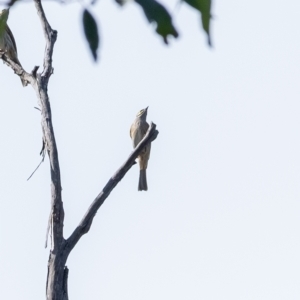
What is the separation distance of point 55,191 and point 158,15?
3090mm

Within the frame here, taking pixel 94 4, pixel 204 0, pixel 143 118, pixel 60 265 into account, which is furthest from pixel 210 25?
pixel 143 118

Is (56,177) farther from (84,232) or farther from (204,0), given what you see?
(204,0)

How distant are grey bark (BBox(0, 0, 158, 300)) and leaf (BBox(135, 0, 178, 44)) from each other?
2.68 metres

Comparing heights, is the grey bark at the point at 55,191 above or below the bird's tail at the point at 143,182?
below

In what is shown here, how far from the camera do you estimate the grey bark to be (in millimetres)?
4039

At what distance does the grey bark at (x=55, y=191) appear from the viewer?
4.04 m

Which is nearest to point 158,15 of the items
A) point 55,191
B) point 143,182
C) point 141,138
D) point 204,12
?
point 204,12

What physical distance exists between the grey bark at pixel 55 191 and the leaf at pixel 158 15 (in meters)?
2.68

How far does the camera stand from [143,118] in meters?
11.3

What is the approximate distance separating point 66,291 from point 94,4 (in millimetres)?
3032

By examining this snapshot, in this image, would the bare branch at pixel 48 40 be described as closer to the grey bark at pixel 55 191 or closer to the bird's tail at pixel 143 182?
the grey bark at pixel 55 191

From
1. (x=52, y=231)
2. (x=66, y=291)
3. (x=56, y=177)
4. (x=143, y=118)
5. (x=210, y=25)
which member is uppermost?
(x=143, y=118)

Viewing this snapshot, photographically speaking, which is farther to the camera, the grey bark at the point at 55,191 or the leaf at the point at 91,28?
the grey bark at the point at 55,191

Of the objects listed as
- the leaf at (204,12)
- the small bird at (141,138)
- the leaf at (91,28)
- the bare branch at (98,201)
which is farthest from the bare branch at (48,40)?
the small bird at (141,138)
